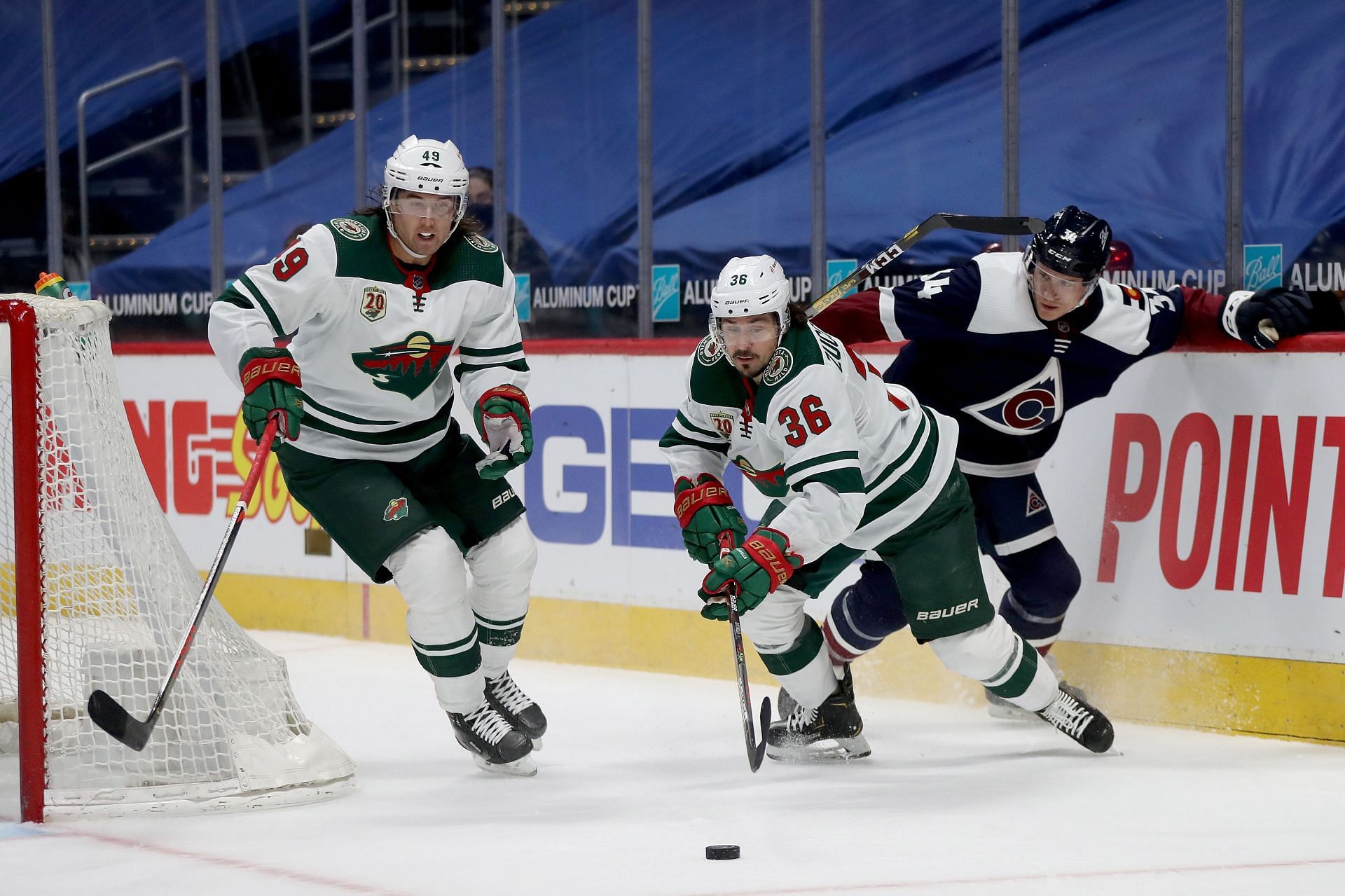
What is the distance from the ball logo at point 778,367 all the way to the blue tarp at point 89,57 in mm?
4303

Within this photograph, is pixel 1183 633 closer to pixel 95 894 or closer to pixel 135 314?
pixel 95 894

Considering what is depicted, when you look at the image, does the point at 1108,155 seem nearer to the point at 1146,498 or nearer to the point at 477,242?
the point at 1146,498

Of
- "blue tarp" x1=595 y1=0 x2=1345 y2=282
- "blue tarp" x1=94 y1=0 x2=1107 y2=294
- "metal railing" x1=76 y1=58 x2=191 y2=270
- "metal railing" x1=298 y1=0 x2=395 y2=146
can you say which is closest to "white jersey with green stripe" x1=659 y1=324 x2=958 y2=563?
"blue tarp" x1=595 y1=0 x2=1345 y2=282

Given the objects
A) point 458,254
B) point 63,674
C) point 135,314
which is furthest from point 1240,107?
point 135,314

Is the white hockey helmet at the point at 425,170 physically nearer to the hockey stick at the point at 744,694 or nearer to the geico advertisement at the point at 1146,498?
the hockey stick at the point at 744,694

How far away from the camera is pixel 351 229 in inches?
138

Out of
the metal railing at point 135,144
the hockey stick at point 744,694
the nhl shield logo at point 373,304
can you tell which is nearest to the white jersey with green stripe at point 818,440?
the hockey stick at point 744,694

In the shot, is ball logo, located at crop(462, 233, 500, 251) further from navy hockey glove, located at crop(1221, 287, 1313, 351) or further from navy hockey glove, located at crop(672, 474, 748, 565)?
navy hockey glove, located at crop(1221, 287, 1313, 351)

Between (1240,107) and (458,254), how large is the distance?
6.56 feet

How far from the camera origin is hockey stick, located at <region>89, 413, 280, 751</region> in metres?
3.12

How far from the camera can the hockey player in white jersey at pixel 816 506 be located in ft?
10.5

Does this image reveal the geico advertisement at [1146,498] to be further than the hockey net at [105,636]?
Yes

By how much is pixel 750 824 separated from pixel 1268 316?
162 cm

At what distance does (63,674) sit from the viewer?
130 inches
